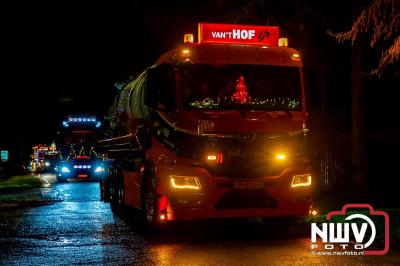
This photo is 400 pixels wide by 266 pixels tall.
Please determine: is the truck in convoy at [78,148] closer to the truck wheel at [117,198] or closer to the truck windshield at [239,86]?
the truck wheel at [117,198]

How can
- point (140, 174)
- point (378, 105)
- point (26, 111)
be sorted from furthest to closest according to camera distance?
point (26, 111)
point (378, 105)
point (140, 174)

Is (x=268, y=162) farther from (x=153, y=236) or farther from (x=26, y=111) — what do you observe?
(x=26, y=111)

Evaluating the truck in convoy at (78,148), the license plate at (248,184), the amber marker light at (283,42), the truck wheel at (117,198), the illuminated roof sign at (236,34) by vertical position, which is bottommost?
the truck wheel at (117,198)

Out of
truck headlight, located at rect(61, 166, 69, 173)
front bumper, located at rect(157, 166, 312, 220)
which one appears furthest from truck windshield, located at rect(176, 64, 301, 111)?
truck headlight, located at rect(61, 166, 69, 173)

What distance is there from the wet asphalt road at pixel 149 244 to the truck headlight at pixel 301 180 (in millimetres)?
970

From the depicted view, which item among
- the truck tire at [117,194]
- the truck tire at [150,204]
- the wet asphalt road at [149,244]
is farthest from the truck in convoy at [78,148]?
the truck tire at [150,204]

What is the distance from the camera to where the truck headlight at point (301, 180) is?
12.3 m

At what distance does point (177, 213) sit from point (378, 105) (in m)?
17.2

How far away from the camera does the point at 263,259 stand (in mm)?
9930

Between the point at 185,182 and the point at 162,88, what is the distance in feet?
5.62

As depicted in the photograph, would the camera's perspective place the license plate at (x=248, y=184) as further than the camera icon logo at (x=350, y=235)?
Yes

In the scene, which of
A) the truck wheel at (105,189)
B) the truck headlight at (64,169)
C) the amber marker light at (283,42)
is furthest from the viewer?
the truck headlight at (64,169)

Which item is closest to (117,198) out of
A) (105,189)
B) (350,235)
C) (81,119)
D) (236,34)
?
(105,189)

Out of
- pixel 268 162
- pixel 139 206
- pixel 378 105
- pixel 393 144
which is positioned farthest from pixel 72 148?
pixel 268 162
